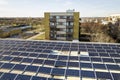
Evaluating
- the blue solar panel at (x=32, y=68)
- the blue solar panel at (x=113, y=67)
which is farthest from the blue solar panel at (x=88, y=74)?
the blue solar panel at (x=32, y=68)

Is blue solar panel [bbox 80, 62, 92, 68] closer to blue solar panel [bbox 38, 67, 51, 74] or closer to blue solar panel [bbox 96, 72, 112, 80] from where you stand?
blue solar panel [bbox 96, 72, 112, 80]

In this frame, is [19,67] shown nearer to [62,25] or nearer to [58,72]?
[58,72]

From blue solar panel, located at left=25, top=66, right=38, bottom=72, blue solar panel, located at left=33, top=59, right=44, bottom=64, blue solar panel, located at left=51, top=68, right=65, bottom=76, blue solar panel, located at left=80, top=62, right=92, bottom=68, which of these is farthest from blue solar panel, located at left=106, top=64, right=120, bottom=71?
blue solar panel, located at left=25, top=66, right=38, bottom=72

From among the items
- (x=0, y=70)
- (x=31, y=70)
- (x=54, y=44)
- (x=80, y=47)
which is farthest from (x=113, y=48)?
(x=0, y=70)

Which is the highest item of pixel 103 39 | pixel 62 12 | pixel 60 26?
pixel 62 12

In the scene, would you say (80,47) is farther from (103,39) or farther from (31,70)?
(103,39)

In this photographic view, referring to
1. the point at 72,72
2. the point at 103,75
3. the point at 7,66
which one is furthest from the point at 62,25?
the point at 103,75

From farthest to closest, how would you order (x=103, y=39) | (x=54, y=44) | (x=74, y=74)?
(x=103, y=39) → (x=54, y=44) → (x=74, y=74)
